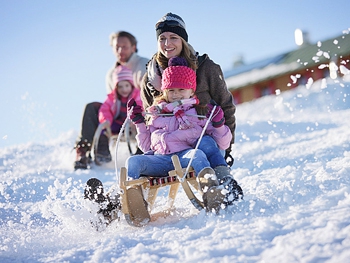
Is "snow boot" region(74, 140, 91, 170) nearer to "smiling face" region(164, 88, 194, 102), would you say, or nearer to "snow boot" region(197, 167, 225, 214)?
"smiling face" region(164, 88, 194, 102)

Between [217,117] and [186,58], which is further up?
[186,58]

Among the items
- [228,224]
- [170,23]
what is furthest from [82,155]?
[228,224]

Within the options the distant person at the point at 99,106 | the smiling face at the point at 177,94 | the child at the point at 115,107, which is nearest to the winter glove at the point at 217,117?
the smiling face at the point at 177,94

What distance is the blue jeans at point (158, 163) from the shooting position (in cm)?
272

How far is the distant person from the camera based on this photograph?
636 cm

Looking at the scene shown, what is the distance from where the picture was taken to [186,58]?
10.4 feet

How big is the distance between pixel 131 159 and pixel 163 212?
1.53 ft

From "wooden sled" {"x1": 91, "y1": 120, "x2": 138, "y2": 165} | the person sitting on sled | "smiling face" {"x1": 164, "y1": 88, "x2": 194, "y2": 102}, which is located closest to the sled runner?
the person sitting on sled

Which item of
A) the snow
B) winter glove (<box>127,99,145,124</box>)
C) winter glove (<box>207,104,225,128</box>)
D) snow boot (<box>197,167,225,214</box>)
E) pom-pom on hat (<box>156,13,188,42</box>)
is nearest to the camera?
the snow

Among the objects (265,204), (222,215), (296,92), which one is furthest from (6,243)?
(296,92)

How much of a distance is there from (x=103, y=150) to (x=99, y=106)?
2.01 feet

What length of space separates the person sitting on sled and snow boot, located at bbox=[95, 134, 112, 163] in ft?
11.0

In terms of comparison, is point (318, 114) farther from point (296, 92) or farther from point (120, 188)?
point (120, 188)

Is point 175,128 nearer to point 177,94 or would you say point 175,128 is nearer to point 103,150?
point 177,94
